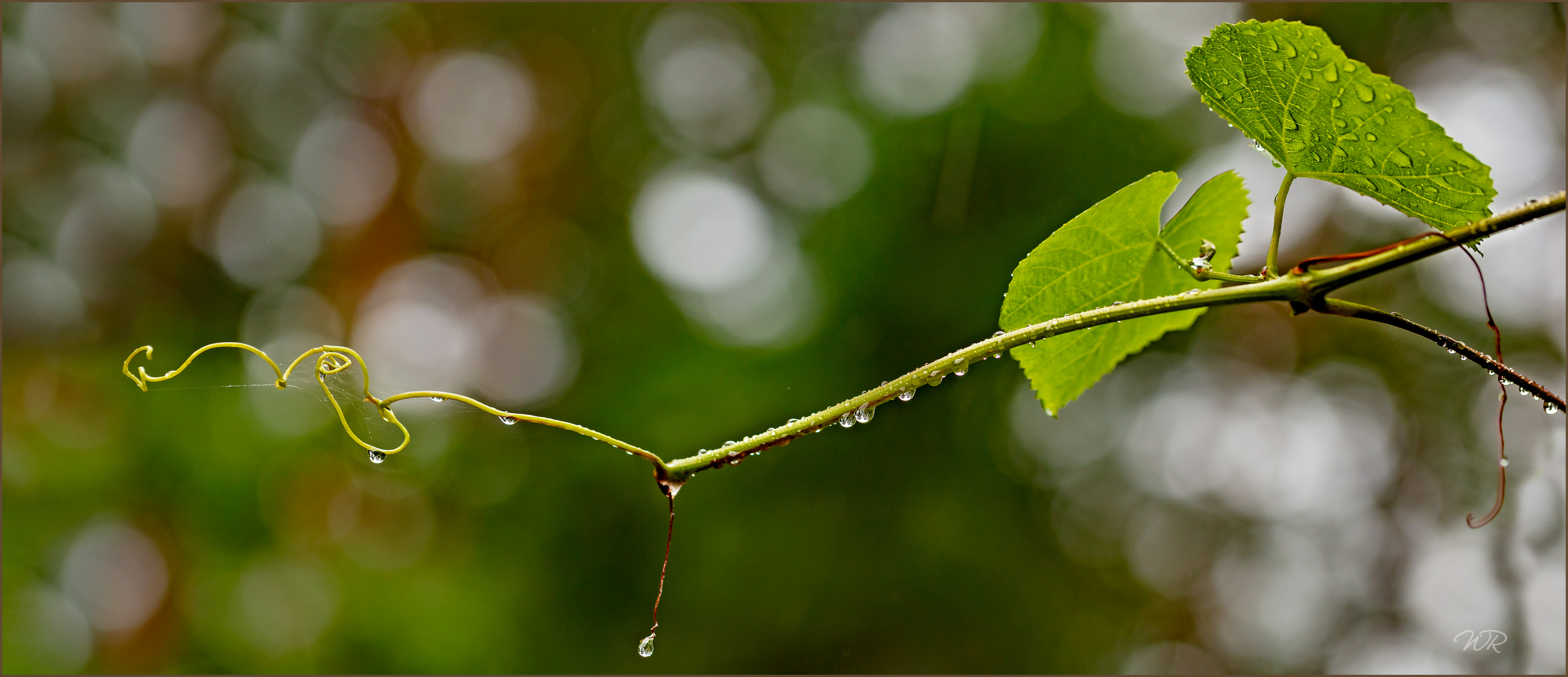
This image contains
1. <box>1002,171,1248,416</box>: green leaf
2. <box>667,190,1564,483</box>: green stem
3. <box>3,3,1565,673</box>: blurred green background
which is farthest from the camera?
<box>3,3,1565,673</box>: blurred green background

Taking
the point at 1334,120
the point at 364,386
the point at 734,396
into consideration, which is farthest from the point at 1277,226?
the point at 734,396

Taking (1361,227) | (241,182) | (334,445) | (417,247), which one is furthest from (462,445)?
(1361,227)

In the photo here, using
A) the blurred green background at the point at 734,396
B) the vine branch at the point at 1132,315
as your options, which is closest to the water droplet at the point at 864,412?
the vine branch at the point at 1132,315

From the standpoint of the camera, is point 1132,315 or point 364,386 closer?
point 1132,315

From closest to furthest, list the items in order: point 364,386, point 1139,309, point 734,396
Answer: point 1139,309
point 364,386
point 734,396

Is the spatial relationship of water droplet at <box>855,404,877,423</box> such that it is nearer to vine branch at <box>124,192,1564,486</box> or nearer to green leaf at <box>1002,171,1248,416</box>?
vine branch at <box>124,192,1564,486</box>

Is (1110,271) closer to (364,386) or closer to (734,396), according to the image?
(364,386)

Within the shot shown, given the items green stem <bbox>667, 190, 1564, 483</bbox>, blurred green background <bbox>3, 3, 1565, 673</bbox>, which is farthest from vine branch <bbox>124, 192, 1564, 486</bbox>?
blurred green background <bbox>3, 3, 1565, 673</bbox>
